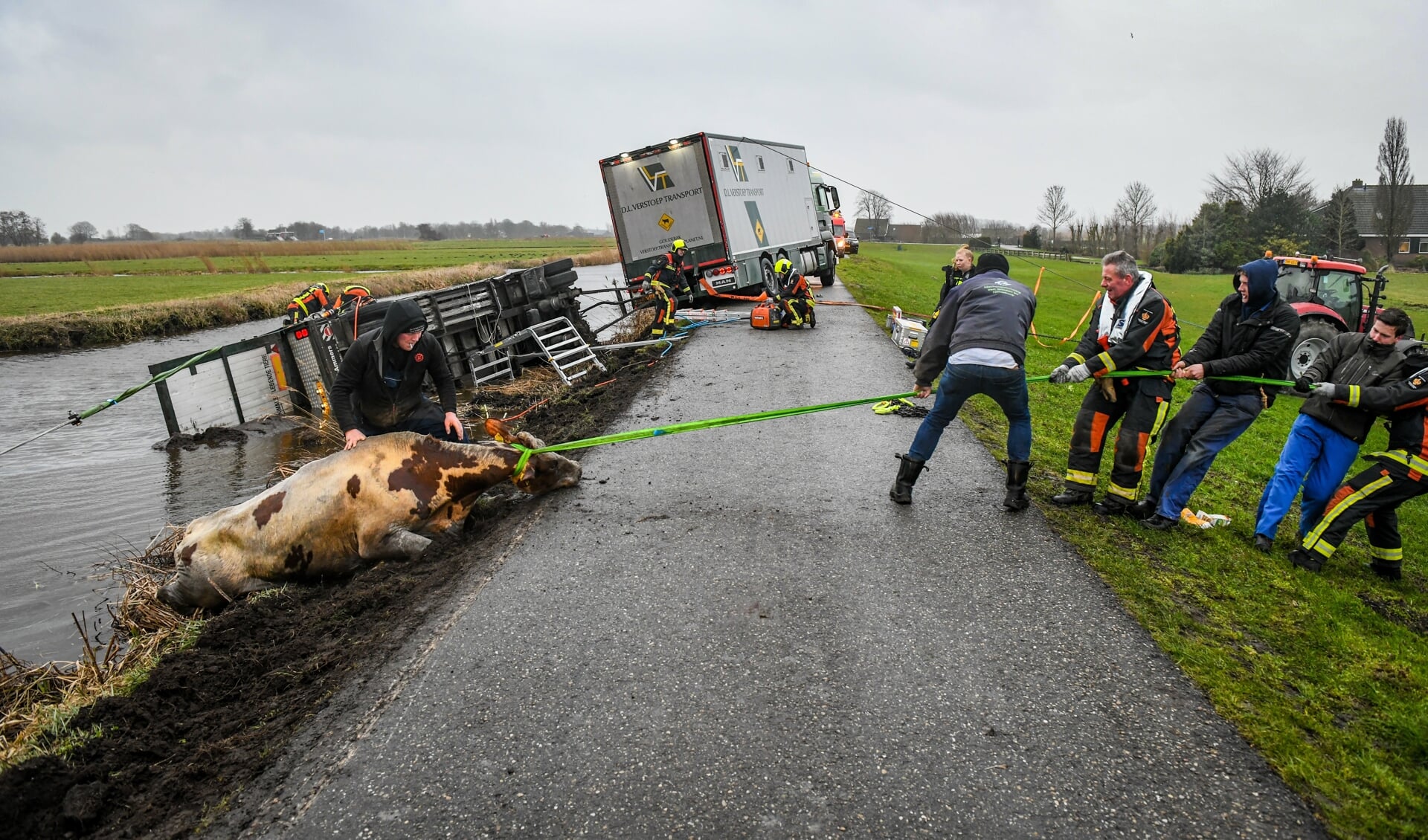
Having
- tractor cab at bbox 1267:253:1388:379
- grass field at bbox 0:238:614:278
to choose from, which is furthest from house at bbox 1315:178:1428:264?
grass field at bbox 0:238:614:278

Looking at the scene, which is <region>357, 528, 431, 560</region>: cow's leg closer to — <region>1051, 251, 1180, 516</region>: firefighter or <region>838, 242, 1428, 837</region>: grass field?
<region>838, 242, 1428, 837</region>: grass field

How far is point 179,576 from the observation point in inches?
201

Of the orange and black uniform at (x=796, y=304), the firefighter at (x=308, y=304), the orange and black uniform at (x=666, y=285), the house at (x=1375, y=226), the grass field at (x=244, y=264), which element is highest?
the grass field at (x=244, y=264)

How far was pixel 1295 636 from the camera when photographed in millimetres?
3682

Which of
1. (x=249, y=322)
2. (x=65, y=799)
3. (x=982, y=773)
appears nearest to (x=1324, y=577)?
(x=982, y=773)

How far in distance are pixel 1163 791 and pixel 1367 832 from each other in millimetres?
597

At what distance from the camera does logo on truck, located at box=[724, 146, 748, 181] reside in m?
15.8

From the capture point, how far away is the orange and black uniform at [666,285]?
14656 mm

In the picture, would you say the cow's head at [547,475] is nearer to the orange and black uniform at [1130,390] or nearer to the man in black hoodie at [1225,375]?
the orange and black uniform at [1130,390]

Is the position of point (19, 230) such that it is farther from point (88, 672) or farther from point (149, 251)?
point (88, 672)

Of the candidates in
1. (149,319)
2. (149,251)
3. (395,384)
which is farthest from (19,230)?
(395,384)

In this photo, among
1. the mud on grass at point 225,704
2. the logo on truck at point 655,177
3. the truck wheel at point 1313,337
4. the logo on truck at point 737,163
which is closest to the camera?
the mud on grass at point 225,704

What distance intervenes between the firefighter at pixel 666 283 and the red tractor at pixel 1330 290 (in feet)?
34.5

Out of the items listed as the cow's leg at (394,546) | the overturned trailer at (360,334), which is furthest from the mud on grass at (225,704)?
the overturned trailer at (360,334)
